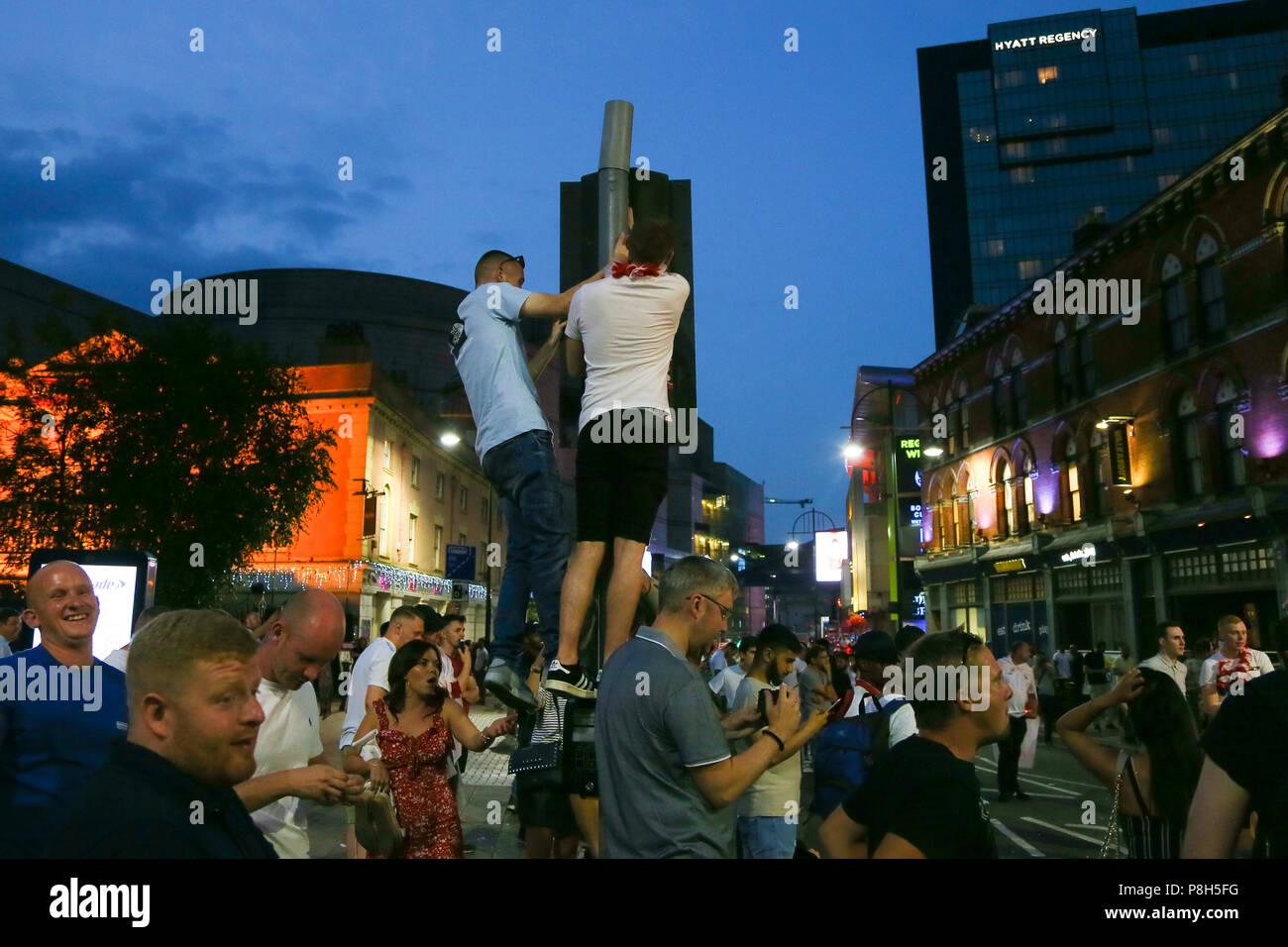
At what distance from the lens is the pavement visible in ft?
28.6

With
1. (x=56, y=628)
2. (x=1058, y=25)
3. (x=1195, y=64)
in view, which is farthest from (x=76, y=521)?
(x=1195, y=64)

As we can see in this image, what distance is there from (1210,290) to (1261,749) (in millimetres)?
26168

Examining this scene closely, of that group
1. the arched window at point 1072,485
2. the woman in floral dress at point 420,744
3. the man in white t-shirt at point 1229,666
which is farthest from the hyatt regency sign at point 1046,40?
the woman in floral dress at point 420,744

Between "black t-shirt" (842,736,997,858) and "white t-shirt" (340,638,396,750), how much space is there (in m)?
3.99

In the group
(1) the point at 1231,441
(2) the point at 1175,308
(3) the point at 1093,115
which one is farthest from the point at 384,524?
(3) the point at 1093,115

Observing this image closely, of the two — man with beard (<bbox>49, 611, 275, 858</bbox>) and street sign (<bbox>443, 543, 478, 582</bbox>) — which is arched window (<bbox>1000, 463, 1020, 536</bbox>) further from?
man with beard (<bbox>49, 611, 275, 858</bbox>)

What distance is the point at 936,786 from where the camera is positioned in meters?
2.96

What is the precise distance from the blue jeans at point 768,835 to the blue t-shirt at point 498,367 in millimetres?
3445

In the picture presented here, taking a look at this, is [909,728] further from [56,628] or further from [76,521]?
[76,521]

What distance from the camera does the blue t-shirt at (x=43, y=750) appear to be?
3.32 metres

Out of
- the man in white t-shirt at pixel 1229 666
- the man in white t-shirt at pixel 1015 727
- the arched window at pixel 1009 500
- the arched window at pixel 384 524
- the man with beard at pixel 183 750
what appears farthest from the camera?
the arched window at pixel 384 524

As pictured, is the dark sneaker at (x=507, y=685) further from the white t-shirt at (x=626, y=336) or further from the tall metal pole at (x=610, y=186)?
the white t-shirt at (x=626, y=336)

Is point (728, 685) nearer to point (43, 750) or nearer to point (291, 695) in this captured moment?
point (291, 695)
